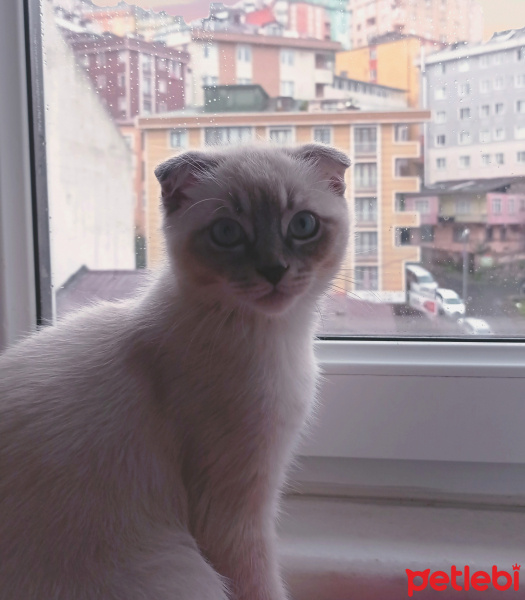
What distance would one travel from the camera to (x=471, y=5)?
3.26 ft

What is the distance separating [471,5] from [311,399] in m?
0.70

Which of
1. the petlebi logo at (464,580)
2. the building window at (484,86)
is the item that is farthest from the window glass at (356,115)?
the petlebi logo at (464,580)

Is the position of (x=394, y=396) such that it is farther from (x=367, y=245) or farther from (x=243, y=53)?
(x=243, y=53)

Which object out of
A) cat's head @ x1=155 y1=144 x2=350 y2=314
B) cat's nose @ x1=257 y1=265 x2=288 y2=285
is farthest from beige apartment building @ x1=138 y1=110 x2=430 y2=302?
cat's nose @ x1=257 y1=265 x2=288 y2=285

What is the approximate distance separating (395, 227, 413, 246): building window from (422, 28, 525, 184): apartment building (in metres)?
0.11

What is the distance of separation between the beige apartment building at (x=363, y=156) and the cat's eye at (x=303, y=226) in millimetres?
248

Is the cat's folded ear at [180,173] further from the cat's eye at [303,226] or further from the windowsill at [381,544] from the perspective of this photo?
the windowsill at [381,544]

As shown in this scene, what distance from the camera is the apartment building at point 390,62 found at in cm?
103

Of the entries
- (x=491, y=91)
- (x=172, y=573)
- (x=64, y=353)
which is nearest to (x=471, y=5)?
(x=491, y=91)

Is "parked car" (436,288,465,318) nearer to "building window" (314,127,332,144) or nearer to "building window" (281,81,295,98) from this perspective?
"building window" (314,127,332,144)

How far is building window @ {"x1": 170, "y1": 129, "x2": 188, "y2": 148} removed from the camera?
3.56 feet

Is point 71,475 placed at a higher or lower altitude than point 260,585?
higher

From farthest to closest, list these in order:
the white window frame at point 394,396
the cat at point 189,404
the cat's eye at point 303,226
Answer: the white window frame at point 394,396
the cat's eye at point 303,226
the cat at point 189,404

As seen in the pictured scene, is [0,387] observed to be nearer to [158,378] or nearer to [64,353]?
[64,353]
